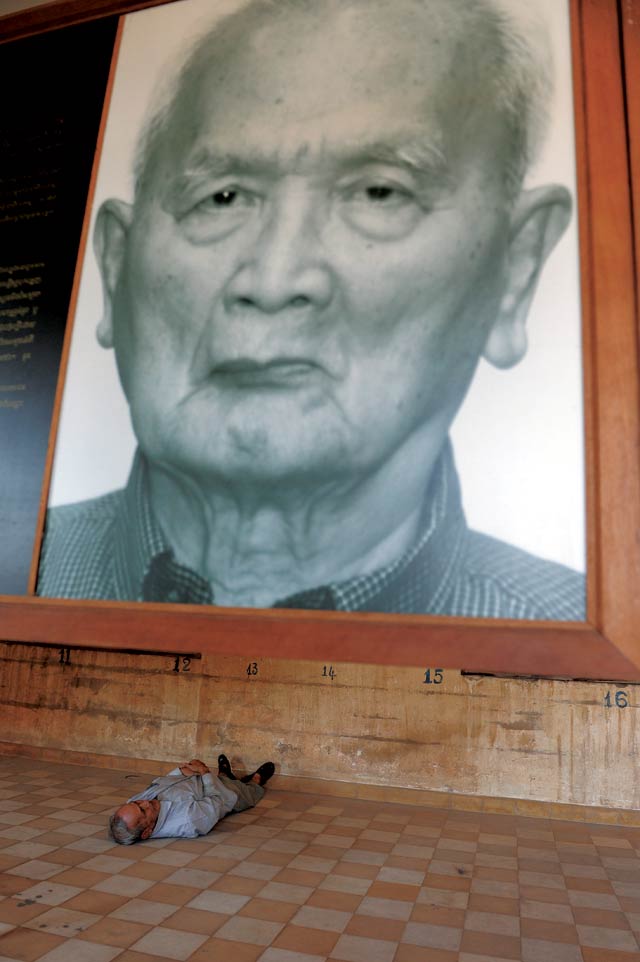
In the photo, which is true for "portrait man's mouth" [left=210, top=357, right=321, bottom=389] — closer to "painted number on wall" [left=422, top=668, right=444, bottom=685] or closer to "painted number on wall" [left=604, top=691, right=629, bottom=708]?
"painted number on wall" [left=422, top=668, right=444, bottom=685]

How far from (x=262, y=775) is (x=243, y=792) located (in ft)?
1.50

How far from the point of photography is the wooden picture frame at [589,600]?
136cm

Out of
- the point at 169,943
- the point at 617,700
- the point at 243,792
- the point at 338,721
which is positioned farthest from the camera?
the point at 338,721

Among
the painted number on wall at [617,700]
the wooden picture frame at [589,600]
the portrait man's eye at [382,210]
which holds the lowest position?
the painted number on wall at [617,700]

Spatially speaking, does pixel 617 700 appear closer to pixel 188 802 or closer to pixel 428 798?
pixel 428 798

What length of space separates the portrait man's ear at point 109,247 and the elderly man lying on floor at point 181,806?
2.18 metres

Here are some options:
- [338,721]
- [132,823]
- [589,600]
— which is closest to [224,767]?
[338,721]

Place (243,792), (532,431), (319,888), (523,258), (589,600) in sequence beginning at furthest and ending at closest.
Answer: (243,792)
(319,888)
(523,258)
(532,431)
(589,600)

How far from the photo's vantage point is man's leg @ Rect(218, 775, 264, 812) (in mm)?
3676

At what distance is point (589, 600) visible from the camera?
1.36 metres

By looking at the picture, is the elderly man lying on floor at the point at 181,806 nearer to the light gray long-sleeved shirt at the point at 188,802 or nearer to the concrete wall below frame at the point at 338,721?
the light gray long-sleeved shirt at the point at 188,802

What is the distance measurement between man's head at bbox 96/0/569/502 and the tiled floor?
1452 mm

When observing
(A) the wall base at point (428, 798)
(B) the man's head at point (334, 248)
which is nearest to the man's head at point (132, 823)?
(A) the wall base at point (428, 798)

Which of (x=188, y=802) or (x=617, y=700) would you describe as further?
(x=617, y=700)
